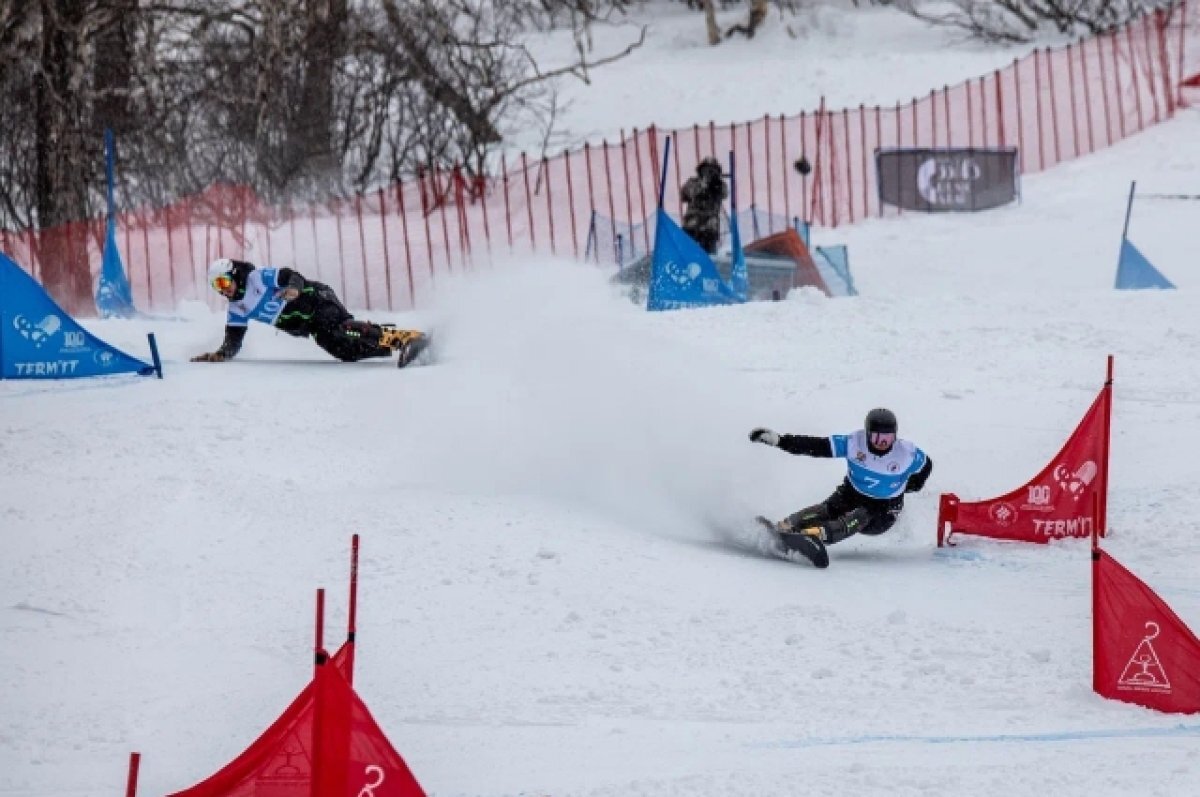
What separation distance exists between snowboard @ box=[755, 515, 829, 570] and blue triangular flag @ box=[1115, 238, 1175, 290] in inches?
341

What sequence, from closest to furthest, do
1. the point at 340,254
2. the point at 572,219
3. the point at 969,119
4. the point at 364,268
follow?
the point at 364,268
the point at 340,254
the point at 572,219
the point at 969,119

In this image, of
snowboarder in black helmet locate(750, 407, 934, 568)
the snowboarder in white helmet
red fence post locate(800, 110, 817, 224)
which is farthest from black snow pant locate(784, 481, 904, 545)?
red fence post locate(800, 110, 817, 224)

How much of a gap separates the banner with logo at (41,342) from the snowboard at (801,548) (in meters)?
5.57

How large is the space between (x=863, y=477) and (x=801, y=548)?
0.84m

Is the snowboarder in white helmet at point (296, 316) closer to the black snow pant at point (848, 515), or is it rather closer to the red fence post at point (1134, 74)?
the black snow pant at point (848, 515)

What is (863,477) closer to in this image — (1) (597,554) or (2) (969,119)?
(1) (597,554)

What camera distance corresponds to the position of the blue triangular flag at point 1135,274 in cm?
1905

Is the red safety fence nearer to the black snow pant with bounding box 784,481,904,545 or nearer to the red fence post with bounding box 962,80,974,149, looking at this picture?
the red fence post with bounding box 962,80,974,149

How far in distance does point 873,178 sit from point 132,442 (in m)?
15.1

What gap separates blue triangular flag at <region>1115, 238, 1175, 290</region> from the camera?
A: 19047 millimetres

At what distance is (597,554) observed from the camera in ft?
35.9

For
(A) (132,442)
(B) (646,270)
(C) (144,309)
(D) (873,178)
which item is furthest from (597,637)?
(D) (873,178)

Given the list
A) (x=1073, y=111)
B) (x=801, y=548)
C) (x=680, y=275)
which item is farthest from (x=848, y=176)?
(x=801, y=548)

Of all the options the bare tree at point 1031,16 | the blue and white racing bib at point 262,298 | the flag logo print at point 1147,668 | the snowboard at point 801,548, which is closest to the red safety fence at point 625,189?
the bare tree at point 1031,16
